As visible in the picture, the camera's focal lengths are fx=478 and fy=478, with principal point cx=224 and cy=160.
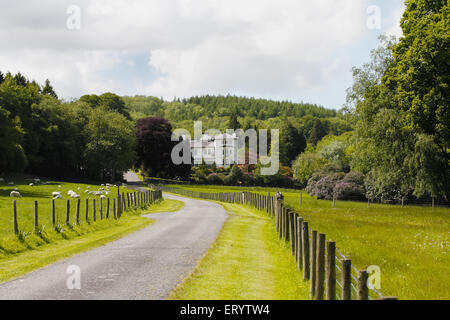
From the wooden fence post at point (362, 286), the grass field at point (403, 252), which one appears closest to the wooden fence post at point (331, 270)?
the wooden fence post at point (362, 286)

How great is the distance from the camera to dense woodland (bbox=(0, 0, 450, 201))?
107 ft

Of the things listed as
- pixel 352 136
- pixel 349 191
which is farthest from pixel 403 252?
pixel 349 191

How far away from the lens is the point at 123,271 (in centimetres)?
1256

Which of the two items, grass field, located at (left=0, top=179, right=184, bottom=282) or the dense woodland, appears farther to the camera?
the dense woodland

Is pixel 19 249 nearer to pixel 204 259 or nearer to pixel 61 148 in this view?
pixel 204 259

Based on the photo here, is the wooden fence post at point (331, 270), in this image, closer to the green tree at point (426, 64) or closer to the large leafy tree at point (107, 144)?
the green tree at point (426, 64)

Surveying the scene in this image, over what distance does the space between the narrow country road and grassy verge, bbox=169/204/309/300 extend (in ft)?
1.41

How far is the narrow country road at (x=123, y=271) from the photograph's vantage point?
10.1 m

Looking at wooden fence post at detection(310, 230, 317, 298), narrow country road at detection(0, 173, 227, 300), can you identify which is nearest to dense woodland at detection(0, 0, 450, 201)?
narrow country road at detection(0, 173, 227, 300)

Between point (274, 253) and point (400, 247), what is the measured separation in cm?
481

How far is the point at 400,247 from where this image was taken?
17656mm

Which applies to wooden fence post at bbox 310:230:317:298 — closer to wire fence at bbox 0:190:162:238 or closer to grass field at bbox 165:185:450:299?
grass field at bbox 165:185:450:299

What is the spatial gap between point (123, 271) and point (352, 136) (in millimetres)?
40813
